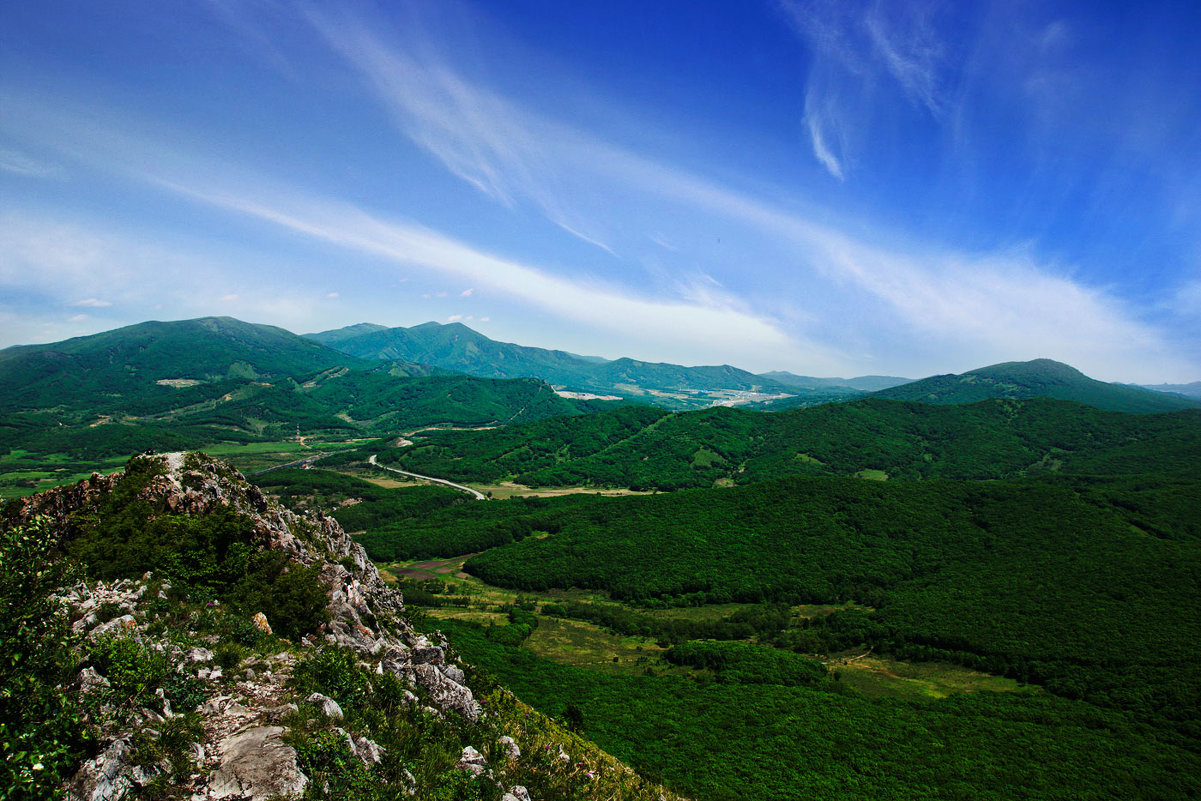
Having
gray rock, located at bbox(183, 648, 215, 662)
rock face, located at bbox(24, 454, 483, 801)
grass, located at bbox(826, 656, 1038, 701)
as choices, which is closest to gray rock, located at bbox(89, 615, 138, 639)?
rock face, located at bbox(24, 454, 483, 801)

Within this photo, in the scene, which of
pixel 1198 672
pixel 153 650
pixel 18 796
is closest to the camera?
pixel 18 796

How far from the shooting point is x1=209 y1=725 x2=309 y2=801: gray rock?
12516 mm

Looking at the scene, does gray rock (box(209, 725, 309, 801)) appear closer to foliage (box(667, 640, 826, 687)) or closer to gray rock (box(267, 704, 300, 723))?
gray rock (box(267, 704, 300, 723))

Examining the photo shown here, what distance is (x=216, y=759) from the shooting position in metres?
13.2

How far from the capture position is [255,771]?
13000 mm

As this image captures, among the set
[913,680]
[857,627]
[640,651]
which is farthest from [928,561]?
[640,651]

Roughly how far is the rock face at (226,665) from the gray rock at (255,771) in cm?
3

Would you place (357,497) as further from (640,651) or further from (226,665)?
(226,665)

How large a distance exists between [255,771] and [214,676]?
559cm

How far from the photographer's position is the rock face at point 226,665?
1245 centimetres

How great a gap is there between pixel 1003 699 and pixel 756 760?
40.2 metres

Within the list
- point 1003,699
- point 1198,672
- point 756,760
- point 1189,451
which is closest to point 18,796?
point 756,760

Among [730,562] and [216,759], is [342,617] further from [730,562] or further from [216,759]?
[730,562]

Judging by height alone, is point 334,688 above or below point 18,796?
below
